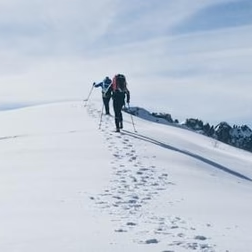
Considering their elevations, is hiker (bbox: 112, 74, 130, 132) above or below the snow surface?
above

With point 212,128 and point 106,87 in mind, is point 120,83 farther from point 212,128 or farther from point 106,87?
point 212,128

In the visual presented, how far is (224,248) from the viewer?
8203 mm

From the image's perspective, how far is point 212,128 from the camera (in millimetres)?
101188

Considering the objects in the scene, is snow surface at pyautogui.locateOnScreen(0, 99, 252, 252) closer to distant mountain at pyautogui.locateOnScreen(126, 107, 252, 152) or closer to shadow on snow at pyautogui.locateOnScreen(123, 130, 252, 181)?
shadow on snow at pyautogui.locateOnScreen(123, 130, 252, 181)

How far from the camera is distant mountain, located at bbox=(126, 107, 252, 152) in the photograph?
42.5 meters

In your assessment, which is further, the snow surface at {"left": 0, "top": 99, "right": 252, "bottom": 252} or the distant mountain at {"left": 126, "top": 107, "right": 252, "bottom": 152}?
the distant mountain at {"left": 126, "top": 107, "right": 252, "bottom": 152}

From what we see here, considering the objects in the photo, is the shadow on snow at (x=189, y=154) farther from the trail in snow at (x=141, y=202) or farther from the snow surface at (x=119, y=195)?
the trail in snow at (x=141, y=202)

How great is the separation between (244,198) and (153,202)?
230 centimetres

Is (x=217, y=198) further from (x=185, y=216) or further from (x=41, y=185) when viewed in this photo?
(x=41, y=185)

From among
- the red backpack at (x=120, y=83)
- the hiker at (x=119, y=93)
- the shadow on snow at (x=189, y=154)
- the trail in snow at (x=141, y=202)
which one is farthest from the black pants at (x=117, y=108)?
the trail in snow at (x=141, y=202)

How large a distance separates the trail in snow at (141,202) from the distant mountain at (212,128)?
10638 mm

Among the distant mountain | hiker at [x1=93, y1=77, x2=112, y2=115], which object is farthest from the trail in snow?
the distant mountain

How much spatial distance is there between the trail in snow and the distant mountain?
1064cm

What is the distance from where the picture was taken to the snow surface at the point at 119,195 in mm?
8539
